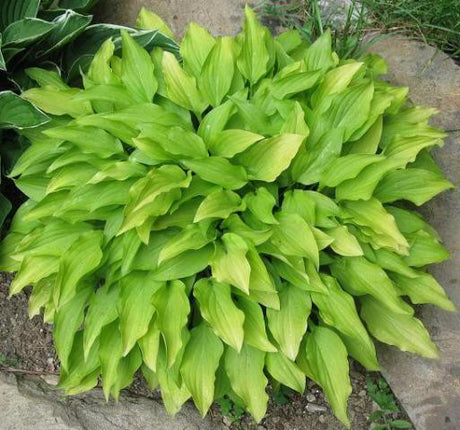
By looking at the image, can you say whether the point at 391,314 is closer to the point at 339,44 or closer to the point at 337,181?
the point at 337,181

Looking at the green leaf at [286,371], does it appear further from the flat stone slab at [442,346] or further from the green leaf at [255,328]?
the flat stone slab at [442,346]

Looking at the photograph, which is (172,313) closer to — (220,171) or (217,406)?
(220,171)

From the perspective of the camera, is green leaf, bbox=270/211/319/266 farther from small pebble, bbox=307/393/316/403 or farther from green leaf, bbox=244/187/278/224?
small pebble, bbox=307/393/316/403

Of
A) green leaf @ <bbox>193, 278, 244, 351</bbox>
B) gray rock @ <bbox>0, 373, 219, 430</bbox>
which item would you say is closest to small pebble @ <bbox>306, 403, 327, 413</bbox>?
gray rock @ <bbox>0, 373, 219, 430</bbox>

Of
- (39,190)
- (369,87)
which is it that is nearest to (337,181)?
(369,87)

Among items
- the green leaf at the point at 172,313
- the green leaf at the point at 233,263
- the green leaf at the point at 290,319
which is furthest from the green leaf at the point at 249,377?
the green leaf at the point at 233,263

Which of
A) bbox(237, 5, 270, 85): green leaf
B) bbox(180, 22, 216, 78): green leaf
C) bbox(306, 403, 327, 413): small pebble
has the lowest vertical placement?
bbox(306, 403, 327, 413): small pebble

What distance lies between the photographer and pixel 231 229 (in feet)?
7.57

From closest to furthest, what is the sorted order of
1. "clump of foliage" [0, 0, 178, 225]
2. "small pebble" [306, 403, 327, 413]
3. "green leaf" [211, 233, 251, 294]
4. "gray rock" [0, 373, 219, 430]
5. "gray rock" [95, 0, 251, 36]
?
"green leaf" [211, 233, 251, 294] < "gray rock" [0, 373, 219, 430] < "clump of foliage" [0, 0, 178, 225] < "small pebble" [306, 403, 327, 413] < "gray rock" [95, 0, 251, 36]

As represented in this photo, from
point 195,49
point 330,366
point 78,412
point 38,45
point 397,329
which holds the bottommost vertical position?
point 78,412

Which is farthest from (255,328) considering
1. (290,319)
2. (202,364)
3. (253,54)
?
(253,54)

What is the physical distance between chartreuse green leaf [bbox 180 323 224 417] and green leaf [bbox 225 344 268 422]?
6cm

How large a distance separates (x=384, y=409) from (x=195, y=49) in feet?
5.69

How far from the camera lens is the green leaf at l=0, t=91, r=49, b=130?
102 inches
